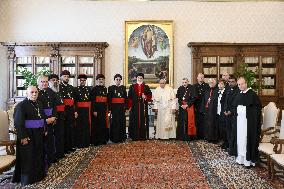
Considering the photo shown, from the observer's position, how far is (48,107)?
25.1 feet

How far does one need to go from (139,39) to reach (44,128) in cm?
779

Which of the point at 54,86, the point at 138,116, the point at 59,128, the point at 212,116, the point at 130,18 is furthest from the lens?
the point at 130,18

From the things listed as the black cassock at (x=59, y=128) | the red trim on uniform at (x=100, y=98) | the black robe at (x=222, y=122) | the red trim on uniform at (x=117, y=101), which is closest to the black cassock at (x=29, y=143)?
the black cassock at (x=59, y=128)

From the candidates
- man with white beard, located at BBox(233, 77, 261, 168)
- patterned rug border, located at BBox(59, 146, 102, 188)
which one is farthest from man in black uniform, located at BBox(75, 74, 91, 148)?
man with white beard, located at BBox(233, 77, 261, 168)

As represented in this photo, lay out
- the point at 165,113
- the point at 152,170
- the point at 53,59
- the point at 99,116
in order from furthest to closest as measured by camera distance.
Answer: the point at 53,59 → the point at 165,113 → the point at 99,116 → the point at 152,170

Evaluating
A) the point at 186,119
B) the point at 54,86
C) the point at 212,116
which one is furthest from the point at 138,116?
the point at 54,86

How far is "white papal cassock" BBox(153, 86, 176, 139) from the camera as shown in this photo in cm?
1159

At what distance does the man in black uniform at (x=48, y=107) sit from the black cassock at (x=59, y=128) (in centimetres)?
40

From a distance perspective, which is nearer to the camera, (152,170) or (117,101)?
(152,170)

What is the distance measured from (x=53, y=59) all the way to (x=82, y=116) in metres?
4.11

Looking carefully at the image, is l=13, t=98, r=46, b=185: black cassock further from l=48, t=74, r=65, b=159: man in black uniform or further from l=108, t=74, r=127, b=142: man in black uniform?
l=108, t=74, r=127, b=142: man in black uniform

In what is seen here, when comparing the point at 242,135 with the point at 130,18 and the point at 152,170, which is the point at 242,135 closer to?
the point at 152,170

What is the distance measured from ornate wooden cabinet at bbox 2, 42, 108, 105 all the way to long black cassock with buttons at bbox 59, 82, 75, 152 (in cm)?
409

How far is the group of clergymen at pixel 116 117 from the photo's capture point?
6496 mm
